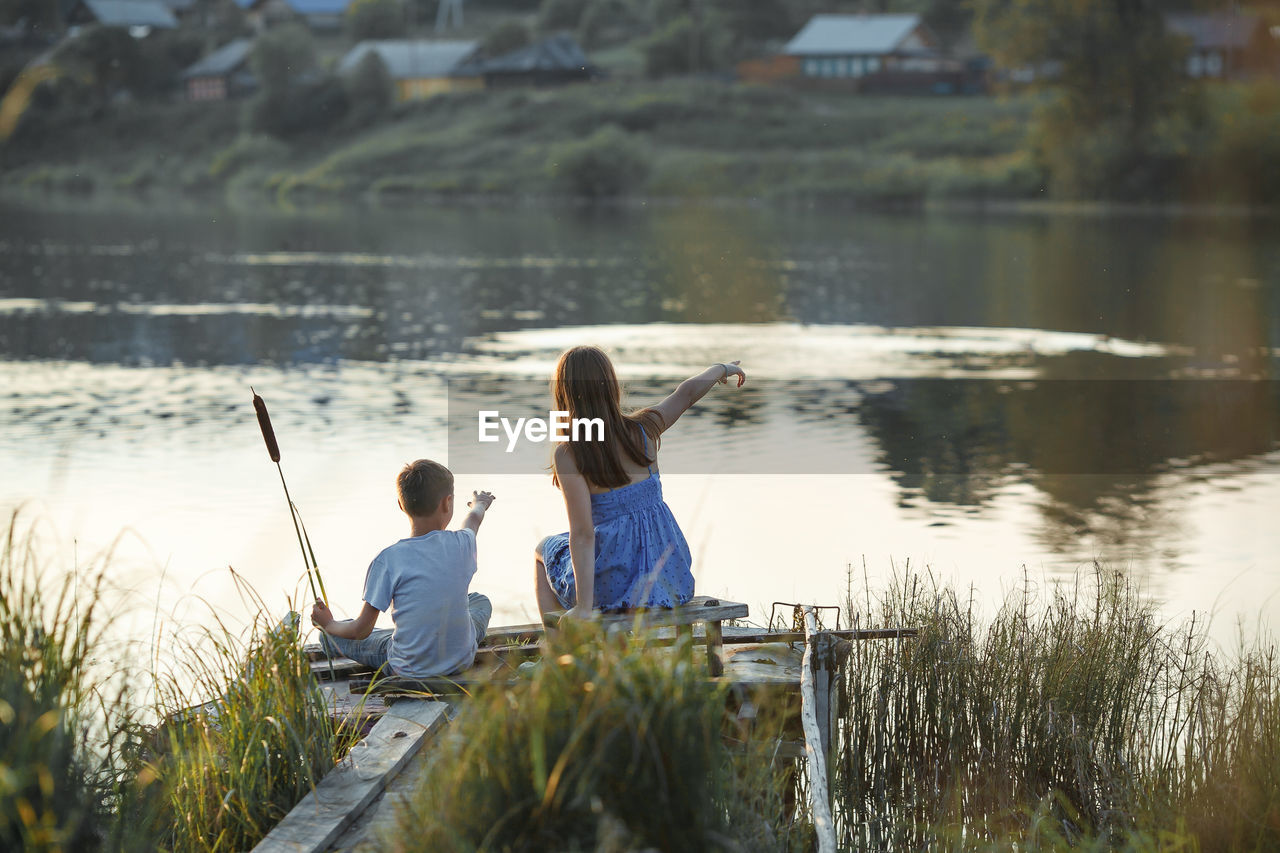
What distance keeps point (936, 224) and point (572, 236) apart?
10.9m

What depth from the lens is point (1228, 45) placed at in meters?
60.1

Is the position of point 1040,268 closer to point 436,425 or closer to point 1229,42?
point 436,425

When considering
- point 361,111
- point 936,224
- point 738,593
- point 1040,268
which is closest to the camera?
point 738,593

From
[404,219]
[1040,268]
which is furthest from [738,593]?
[404,219]

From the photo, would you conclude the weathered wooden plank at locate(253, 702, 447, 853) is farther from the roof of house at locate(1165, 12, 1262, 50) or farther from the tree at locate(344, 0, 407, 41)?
the tree at locate(344, 0, 407, 41)

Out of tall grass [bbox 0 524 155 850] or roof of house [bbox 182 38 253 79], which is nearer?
tall grass [bbox 0 524 155 850]

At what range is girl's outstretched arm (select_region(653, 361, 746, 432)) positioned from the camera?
539cm

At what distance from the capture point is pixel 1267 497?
11.5 m

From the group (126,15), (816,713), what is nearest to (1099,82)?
(126,15)

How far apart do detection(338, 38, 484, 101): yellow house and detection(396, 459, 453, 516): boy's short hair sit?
80.1 m

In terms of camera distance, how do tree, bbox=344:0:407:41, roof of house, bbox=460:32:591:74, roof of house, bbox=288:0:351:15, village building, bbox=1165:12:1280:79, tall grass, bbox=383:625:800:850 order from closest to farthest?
tall grass, bbox=383:625:800:850 → village building, bbox=1165:12:1280:79 → roof of house, bbox=460:32:591:74 → tree, bbox=344:0:407:41 → roof of house, bbox=288:0:351:15

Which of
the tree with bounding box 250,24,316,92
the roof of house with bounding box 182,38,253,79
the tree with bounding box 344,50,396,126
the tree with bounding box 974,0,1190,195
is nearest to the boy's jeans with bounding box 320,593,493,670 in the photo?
the tree with bounding box 974,0,1190,195

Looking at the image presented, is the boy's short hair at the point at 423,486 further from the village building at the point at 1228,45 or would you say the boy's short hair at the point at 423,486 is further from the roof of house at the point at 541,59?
the roof of house at the point at 541,59

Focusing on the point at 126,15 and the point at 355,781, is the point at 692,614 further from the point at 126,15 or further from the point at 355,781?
the point at 126,15
